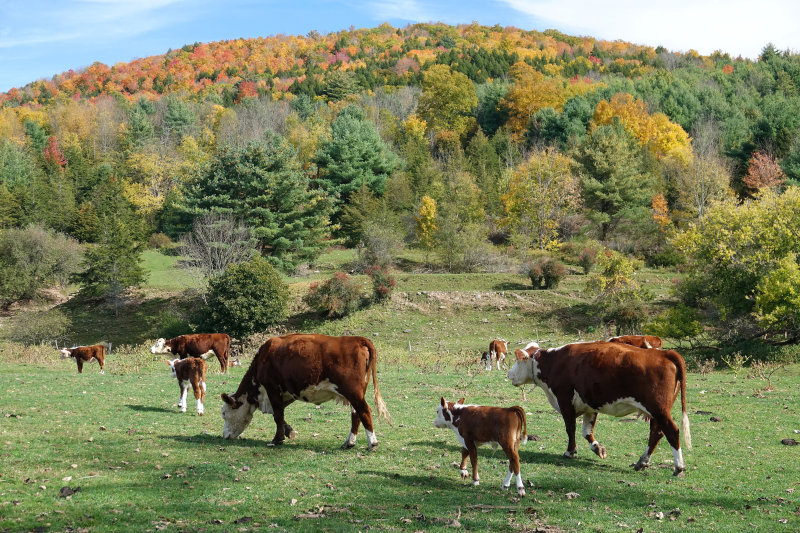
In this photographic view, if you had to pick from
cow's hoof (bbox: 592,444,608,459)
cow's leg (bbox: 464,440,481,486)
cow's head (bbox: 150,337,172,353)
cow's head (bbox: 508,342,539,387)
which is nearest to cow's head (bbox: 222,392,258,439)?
cow's leg (bbox: 464,440,481,486)

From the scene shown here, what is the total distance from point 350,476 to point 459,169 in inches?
3167

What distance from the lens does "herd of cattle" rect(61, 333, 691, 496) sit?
11.7 m

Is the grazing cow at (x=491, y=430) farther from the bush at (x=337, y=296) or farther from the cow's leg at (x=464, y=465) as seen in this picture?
the bush at (x=337, y=296)

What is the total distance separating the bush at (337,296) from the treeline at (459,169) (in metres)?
10.7

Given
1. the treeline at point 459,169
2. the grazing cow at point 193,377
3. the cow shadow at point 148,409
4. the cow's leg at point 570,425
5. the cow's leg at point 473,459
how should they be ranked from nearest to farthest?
the cow's leg at point 473,459, the cow's leg at point 570,425, the grazing cow at point 193,377, the cow shadow at point 148,409, the treeline at point 459,169

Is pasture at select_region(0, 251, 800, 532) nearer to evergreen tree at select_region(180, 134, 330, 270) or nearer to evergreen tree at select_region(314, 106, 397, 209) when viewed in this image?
evergreen tree at select_region(180, 134, 330, 270)

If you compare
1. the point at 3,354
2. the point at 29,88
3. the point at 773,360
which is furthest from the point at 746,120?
the point at 29,88

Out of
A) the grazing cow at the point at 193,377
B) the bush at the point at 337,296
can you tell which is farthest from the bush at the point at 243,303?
the grazing cow at the point at 193,377

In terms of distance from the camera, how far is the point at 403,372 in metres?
28.9

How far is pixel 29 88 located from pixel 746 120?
572 feet

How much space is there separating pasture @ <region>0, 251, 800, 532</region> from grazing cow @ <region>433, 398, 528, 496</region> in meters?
0.38

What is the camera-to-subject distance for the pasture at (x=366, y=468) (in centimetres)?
959

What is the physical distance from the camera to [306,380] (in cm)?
1380

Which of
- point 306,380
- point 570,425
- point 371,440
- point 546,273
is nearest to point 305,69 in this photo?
point 546,273
